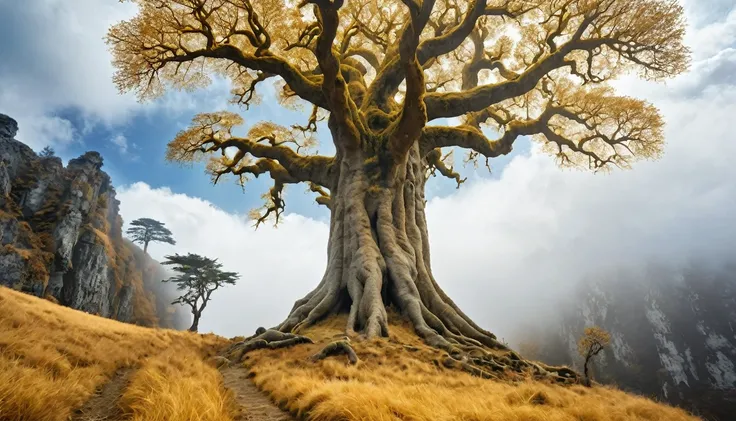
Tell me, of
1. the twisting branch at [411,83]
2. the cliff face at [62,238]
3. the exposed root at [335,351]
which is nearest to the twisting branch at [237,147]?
the twisting branch at [411,83]

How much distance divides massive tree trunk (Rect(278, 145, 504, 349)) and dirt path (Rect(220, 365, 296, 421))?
296cm

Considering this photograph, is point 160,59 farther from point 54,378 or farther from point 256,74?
point 54,378

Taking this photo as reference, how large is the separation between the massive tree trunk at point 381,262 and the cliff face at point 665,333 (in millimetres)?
64842

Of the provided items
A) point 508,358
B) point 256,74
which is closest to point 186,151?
point 256,74

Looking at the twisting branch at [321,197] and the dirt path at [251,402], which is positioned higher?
the twisting branch at [321,197]

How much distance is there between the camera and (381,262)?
411 inches

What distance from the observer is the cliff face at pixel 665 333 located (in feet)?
233

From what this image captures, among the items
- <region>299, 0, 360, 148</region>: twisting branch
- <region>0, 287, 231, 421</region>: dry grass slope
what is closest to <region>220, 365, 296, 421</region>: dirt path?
<region>0, 287, 231, 421</region>: dry grass slope

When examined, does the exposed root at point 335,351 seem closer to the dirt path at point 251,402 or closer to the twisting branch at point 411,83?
the dirt path at point 251,402

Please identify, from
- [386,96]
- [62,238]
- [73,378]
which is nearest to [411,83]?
[386,96]

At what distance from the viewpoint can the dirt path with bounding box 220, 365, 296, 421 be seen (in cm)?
359

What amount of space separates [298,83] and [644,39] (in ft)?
36.4

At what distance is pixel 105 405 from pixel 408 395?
3.10 m

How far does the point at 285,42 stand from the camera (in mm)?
12992
